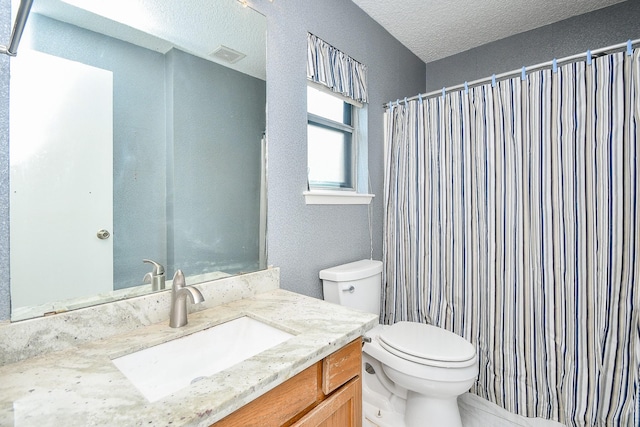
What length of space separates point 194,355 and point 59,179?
614 mm

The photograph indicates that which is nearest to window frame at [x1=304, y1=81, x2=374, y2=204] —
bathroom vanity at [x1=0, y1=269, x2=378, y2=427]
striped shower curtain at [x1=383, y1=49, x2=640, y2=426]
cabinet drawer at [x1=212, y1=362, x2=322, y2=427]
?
striped shower curtain at [x1=383, y1=49, x2=640, y2=426]

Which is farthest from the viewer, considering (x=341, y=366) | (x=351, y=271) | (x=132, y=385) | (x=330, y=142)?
(x=330, y=142)

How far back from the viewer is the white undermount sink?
780 mm

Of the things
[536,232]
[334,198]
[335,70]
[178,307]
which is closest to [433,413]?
[536,232]

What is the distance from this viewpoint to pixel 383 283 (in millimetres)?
2145

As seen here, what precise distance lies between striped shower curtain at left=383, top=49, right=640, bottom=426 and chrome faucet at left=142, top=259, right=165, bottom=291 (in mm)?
1498

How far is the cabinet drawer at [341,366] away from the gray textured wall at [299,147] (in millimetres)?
577

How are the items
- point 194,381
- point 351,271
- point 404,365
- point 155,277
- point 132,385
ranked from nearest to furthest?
point 132,385 → point 194,381 → point 155,277 → point 404,365 → point 351,271

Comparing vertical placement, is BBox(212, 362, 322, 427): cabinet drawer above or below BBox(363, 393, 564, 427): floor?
above

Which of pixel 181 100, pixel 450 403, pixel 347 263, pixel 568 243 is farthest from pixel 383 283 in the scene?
pixel 181 100

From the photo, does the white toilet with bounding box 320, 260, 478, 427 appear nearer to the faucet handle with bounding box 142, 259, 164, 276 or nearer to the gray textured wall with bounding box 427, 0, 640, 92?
the faucet handle with bounding box 142, 259, 164, 276

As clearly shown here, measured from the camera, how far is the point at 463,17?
2033 millimetres

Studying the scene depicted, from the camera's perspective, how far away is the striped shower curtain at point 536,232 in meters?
1.40

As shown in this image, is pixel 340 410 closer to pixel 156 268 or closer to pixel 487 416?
pixel 156 268
